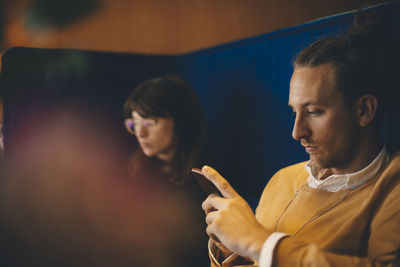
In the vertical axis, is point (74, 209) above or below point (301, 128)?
below

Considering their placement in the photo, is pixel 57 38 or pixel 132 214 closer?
pixel 132 214

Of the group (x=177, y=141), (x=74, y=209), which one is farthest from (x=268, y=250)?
(x=74, y=209)

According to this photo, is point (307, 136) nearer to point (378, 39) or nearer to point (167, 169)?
point (378, 39)

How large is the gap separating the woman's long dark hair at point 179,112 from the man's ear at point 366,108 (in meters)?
1.02

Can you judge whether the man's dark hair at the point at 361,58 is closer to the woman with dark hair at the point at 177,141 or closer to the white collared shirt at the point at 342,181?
the white collared shirt at the point at 342,181

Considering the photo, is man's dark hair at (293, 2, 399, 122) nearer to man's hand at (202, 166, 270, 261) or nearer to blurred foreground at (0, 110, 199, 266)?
man's hand at (202, 166, 270, 261)

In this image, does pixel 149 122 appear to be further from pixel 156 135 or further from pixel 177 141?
pixel 177 141

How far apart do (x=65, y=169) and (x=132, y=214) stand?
45 centimetres

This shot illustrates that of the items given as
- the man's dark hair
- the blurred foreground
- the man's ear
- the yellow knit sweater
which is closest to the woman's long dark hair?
the blurred foreground

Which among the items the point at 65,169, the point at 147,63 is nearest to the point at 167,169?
the point at 65,169

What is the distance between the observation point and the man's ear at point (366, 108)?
94cm

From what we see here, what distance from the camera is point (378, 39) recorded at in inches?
38.9

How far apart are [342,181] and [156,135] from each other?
108 cm

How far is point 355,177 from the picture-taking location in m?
0.95
